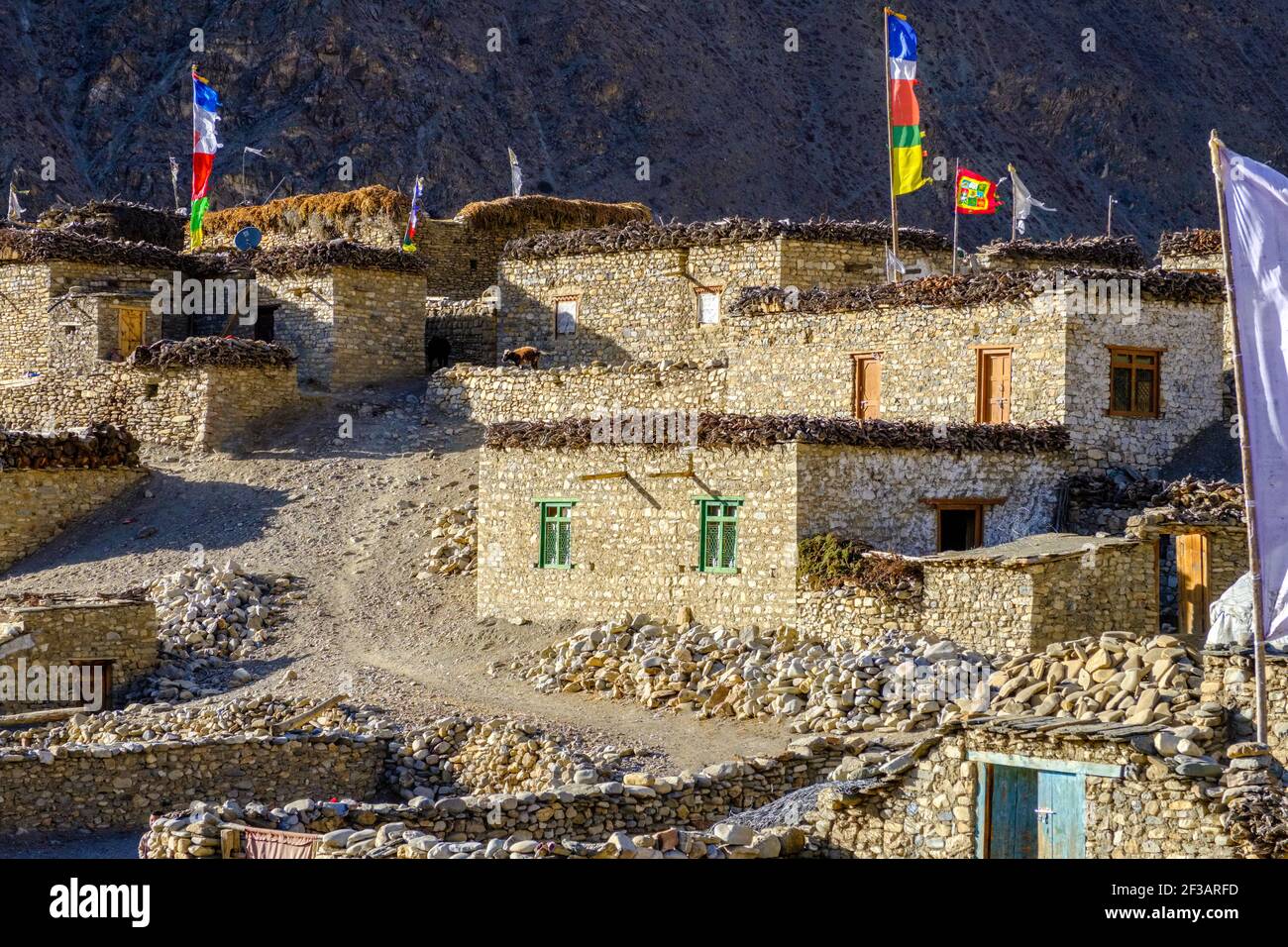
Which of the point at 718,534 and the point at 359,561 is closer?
the point at 718,534

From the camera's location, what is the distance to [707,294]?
37.9 meters

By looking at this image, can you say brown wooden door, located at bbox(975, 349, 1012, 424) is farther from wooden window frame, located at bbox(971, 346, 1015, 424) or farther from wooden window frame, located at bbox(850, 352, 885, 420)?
wooden window frame, located at bbox(850, 352, 885, 420)

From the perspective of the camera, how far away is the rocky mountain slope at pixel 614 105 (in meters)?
73.9

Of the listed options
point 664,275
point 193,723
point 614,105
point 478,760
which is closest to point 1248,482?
point 478,760

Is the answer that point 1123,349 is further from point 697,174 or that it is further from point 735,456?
point 697,174

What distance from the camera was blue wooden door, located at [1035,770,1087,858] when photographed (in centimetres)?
1558

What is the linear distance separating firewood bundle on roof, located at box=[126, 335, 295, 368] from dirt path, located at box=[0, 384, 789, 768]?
50.6 inches

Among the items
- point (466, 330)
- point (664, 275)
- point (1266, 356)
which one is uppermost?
point (664, 275)

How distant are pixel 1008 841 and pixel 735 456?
11926mm

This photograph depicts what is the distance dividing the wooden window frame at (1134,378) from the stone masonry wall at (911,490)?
1342mm

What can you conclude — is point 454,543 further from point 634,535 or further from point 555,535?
point 634,535

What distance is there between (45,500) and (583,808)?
1913 centimetres

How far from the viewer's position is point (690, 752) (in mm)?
23734
